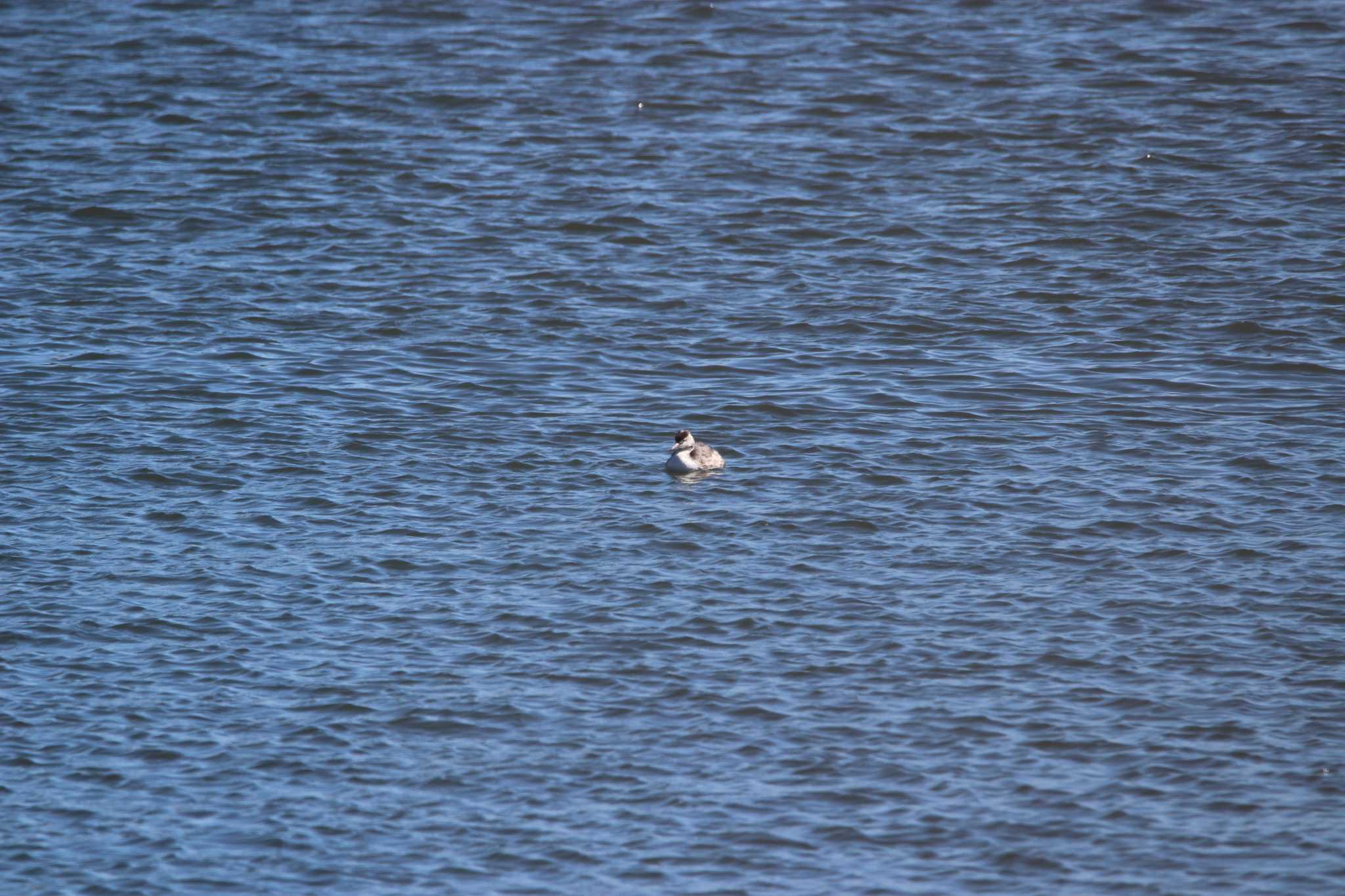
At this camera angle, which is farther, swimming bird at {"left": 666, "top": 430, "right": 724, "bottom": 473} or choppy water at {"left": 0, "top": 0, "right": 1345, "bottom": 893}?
swimming bird at {"left": 666, "top": 430, "right": 724, "bottom": 473}

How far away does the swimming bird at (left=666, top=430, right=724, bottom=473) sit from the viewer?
51.3 feet

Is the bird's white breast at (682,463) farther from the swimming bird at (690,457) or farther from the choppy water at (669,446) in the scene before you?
the choppy water at (669,446)

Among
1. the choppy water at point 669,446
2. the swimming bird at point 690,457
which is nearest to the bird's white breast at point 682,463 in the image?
the swimming bird at point 690,457

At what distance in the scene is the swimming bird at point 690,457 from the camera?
15625 millimetres

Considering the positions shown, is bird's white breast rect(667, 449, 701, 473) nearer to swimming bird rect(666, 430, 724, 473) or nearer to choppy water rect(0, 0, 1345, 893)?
swimming bird rect(666, 430, 724, 473)

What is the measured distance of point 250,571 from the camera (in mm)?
13828

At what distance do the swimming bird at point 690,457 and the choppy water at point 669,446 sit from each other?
254 mm

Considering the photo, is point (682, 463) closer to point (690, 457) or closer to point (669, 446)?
point (690, 457)

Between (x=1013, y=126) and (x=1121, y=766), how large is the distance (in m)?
16.5

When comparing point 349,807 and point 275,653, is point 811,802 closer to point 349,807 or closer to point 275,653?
point 349,807

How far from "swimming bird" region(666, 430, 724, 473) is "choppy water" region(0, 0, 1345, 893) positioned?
25 cm

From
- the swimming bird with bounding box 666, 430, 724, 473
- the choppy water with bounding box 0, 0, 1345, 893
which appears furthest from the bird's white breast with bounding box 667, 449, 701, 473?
the choppy water with bounding box 0, 0, 1345, 893

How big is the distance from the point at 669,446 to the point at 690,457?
112 centimetres

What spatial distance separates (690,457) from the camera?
1565cm
